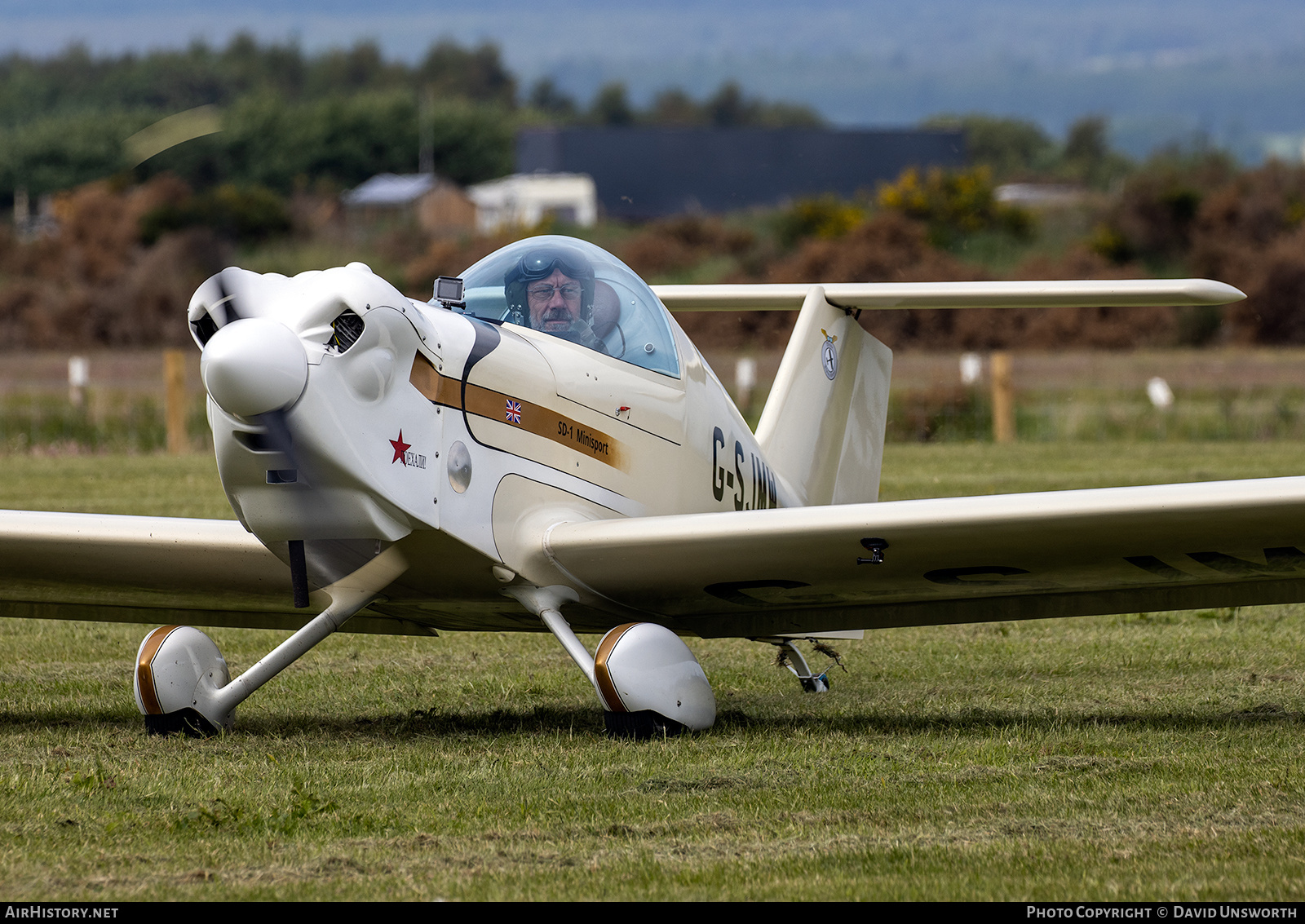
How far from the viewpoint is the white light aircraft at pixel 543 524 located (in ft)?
19.6

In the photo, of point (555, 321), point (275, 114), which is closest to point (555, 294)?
point (555, 321)

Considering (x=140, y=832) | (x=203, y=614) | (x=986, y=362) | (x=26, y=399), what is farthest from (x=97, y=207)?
(x=140, y=832)

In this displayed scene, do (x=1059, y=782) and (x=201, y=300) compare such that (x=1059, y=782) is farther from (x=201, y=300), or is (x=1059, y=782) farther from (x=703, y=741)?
(x=201, y=300)

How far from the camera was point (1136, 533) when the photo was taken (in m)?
6.29

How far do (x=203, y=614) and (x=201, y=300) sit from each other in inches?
107

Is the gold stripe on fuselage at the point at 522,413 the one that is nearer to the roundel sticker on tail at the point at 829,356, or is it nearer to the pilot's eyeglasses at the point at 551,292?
the pilot's eyeglasses at the point at 551,292

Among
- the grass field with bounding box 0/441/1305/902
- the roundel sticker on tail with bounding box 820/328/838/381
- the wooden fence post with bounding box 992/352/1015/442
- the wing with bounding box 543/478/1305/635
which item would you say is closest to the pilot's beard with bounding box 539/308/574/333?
the wing with bounding box 543/478/1305/635

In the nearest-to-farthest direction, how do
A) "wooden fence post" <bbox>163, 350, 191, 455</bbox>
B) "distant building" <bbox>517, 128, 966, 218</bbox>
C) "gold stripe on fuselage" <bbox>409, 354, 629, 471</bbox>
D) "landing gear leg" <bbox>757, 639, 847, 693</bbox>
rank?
1. "gold stripe on fuselage" <bbox>409, 354, 629, 471</bbox>
2. "landing gear leg" <bbox>757, 639, 847, 693</bbox>
3. "wooden fence post" <bbox>163, 350, 191, 455</bbox>
4. "distant building" <bbox>517, 128, 966, 218</bbox>

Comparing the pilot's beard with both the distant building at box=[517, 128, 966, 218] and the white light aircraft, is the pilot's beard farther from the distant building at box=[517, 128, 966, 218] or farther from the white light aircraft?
the distant building at box=[517, 128, 966, 218]

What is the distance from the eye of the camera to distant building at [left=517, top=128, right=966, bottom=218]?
5766 cm

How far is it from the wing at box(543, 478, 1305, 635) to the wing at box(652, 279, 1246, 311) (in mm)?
1375

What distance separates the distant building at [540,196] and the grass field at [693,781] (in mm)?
55651

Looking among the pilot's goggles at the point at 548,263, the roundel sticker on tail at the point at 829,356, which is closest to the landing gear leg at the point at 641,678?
the pilot's goggles at the point at 548,263

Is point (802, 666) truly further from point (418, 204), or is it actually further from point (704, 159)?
point (704, 159)
